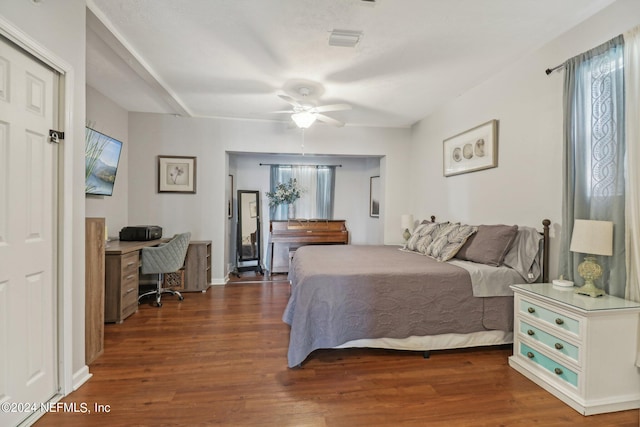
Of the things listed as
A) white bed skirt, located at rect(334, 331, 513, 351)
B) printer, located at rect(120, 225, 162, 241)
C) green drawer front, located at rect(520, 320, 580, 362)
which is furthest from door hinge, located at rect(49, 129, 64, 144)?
green drawer front, located at rect(520, 320, 580, 362)

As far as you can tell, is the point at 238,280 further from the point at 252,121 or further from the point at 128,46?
the point at 128,46

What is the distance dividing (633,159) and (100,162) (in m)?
4.64

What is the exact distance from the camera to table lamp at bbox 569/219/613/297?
1.69 metres

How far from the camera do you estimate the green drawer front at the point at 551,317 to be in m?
1.66

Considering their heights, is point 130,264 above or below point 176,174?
below

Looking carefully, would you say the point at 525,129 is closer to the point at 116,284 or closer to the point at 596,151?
the point at 596,151

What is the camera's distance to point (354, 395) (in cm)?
175

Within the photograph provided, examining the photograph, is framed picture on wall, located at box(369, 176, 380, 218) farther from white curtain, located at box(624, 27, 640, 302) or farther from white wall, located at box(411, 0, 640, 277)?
white curtain, located at box(624, 27, 640, 302)

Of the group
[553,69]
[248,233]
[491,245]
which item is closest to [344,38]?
[553,69]

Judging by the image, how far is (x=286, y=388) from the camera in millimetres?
1811

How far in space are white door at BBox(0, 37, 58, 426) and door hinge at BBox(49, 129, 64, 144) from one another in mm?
22

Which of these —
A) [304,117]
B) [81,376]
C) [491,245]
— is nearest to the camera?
[81,376]

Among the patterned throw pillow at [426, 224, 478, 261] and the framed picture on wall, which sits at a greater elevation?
the framed picture on wall

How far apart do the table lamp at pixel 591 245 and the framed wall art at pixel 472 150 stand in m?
1.18
